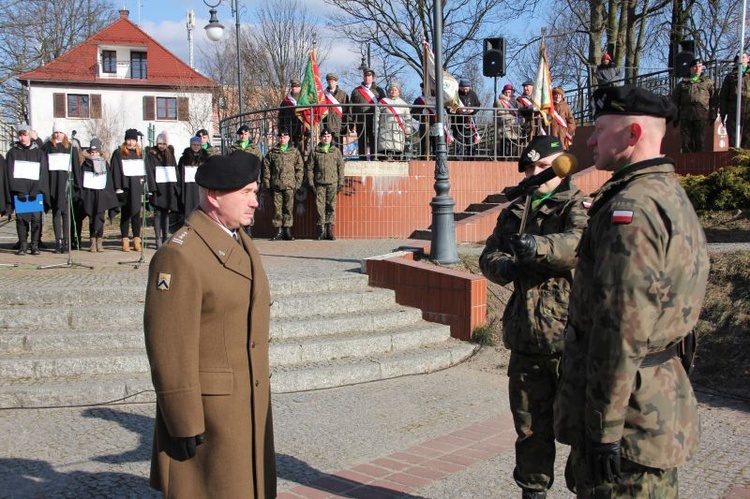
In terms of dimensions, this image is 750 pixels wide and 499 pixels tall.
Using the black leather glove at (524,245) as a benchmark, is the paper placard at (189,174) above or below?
above

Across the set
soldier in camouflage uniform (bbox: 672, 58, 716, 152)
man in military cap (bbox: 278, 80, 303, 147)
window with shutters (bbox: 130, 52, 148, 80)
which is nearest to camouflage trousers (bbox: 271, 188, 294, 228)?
man in military cap (bbox: 278, 80, 303, 147)

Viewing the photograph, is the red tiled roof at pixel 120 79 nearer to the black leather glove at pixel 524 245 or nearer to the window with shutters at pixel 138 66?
the window with shutters at pixel 138 66

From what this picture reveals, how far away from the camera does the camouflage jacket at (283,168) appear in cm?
1414

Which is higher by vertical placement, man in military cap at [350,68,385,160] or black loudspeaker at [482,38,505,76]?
black loudspeaker at [482,38,505,76]

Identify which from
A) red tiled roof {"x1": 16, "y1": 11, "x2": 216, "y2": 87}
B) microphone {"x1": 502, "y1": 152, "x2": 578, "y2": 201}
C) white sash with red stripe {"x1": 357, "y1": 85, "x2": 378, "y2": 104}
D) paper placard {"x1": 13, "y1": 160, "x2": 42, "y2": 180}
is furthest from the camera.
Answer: red tiled roof {"x1": 16, "y1": 11, "x2": 216, "y2": 87}

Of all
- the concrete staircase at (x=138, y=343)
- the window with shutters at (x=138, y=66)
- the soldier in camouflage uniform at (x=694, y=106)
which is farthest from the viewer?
the window with shutters at (x=138, y=66)

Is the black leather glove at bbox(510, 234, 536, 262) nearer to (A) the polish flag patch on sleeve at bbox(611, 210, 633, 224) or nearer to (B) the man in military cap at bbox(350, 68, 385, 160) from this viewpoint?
(A) the polish flag patch on sleeve at bbox(611, 210, 633, 224)

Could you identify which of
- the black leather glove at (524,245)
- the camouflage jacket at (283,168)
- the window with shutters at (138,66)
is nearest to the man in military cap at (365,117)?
the camouflage jacket at (283,168)

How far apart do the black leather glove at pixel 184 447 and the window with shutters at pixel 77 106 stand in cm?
6255

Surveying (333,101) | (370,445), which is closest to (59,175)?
(333,101)

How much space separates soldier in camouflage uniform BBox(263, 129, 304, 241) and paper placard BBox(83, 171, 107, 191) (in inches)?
121

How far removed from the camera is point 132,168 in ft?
40.7

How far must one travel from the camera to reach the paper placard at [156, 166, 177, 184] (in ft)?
40.9

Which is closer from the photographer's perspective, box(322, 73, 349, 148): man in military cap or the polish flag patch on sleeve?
the polish flag patch on sleeve
